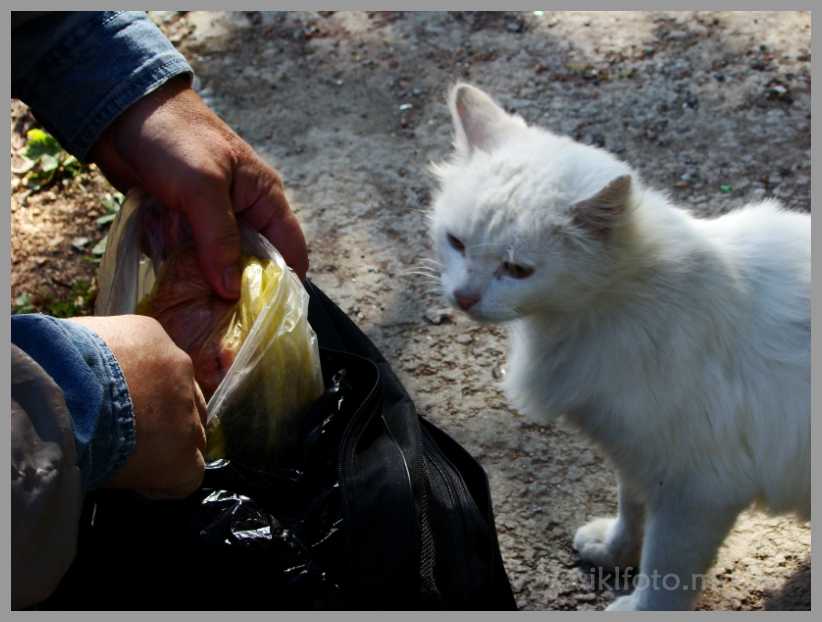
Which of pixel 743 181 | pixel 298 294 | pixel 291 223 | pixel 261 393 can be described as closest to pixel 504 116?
pixel 291 223

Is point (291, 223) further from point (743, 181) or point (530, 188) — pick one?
point (743, 181)

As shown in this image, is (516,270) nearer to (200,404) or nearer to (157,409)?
(200,404)

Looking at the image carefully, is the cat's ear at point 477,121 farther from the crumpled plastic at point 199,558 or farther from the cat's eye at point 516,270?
the crumpled plastic at point 199,558

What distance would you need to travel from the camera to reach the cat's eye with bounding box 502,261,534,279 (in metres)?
1.87

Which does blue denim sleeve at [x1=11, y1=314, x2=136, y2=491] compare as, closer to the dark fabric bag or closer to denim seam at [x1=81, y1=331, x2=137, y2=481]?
denim seam at [x1=81, y1=331, x2=137, y2=481]

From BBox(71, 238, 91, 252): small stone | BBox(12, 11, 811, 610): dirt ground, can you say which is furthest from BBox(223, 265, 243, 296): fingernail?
BBox(71, 238, 91, 252): small stone

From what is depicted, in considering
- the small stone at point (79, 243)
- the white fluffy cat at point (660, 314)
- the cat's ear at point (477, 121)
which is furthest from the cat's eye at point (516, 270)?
the small stone at point (79, 243)

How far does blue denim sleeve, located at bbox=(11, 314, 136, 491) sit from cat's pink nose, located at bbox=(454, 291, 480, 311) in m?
0.83

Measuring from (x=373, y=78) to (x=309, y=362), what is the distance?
7.34 feet

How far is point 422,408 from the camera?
8.68ft

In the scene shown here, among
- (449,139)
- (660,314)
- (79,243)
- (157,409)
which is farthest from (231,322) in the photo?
(449,139)

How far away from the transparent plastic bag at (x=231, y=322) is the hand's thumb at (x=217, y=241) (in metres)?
0.03

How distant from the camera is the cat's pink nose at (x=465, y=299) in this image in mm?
1934

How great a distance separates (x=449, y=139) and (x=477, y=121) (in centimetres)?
132
